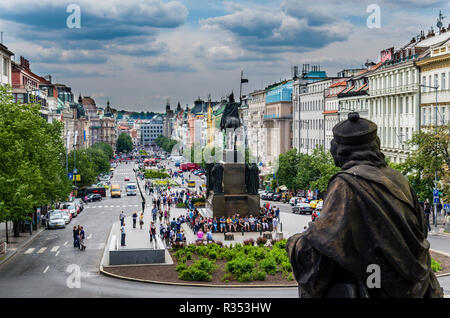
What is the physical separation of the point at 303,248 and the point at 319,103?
106992 mm

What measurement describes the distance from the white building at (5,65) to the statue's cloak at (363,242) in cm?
7557

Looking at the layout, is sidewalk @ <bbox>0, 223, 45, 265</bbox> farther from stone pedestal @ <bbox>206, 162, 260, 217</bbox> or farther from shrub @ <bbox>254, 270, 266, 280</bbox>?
shrub @ <bbox>254, 270, 266, 280</bbox>

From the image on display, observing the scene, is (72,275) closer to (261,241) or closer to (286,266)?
(286,266)

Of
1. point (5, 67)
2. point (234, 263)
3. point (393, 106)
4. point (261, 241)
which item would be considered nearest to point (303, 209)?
point (393, 106)

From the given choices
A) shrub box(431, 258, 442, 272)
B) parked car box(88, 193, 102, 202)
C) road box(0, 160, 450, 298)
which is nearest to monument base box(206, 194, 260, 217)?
road box(0, 160, 450, 298)

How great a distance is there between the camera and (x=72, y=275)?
3341 centimetres

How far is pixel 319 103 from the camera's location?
370 ft

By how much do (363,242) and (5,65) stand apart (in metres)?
81.4

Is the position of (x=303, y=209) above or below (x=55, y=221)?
above

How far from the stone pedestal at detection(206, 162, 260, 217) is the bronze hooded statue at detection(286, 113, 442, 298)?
144ft

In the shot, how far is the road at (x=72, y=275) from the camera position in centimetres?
2764

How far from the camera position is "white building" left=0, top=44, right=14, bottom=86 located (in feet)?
261

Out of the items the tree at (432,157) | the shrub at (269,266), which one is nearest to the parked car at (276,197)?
the tree at (432,157)
